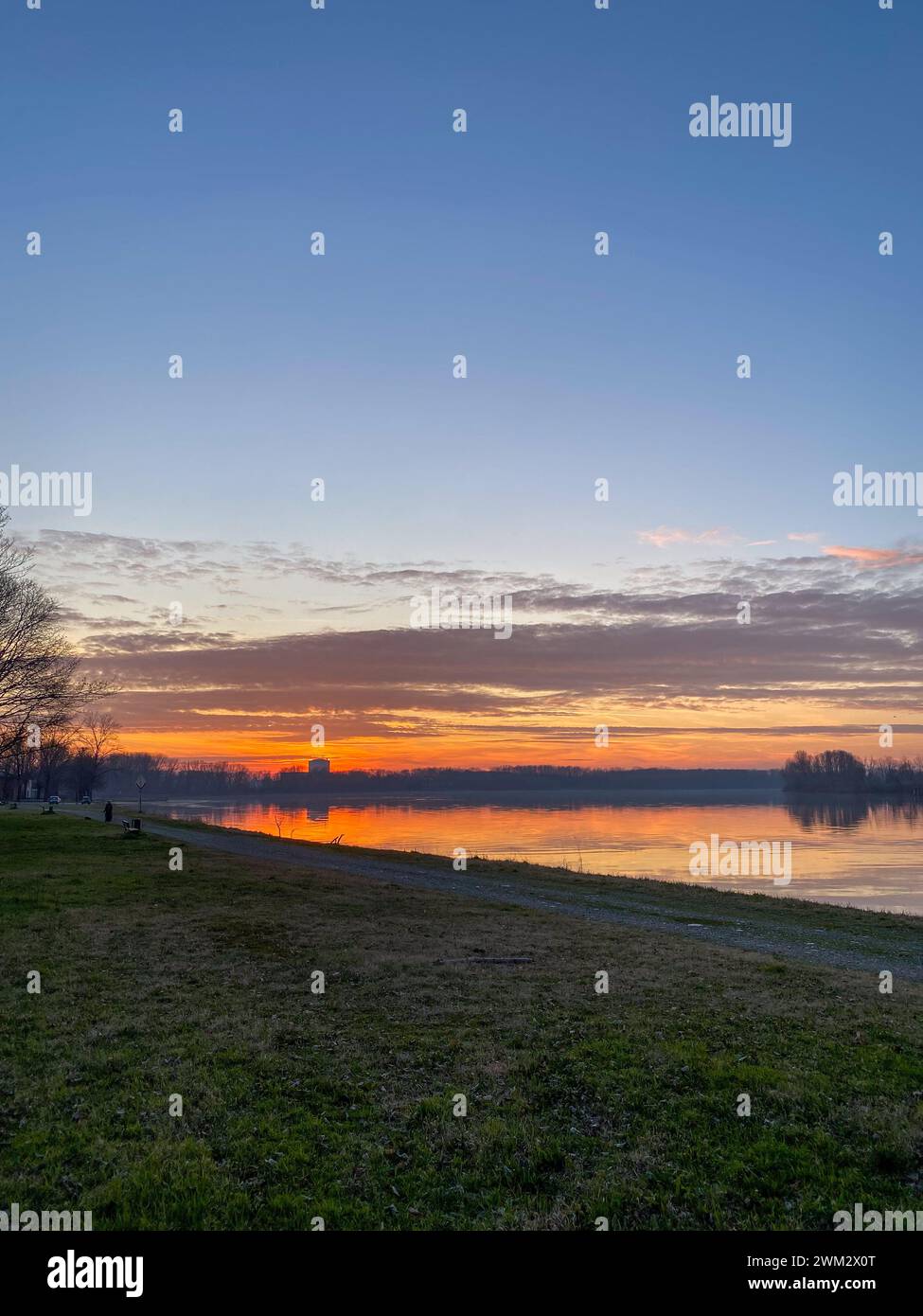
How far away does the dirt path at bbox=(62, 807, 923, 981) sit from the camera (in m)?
17.7

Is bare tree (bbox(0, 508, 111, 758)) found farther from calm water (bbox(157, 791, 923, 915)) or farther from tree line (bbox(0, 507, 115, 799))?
calm water (bbox(157, 791, 923, 915))

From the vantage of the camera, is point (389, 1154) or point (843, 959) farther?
point (843, 959)

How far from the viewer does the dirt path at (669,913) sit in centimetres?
1767

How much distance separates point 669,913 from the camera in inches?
901

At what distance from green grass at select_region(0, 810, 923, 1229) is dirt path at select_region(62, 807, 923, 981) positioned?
9.15ft

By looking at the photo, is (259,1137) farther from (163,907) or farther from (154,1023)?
(163,907)

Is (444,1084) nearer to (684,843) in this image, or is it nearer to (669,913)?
(669,913)

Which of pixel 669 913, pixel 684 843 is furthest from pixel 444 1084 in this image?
pixel 684 843

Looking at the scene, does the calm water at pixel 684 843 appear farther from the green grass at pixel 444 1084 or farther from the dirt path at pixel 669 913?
the green grass at pixel 444 1084

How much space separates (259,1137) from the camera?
295 inches

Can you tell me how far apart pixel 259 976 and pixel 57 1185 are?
22.9 ft

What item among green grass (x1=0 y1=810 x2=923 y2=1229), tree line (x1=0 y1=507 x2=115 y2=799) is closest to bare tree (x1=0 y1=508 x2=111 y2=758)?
tree line (x1=0 y1=507 x2=115 y2=799)
